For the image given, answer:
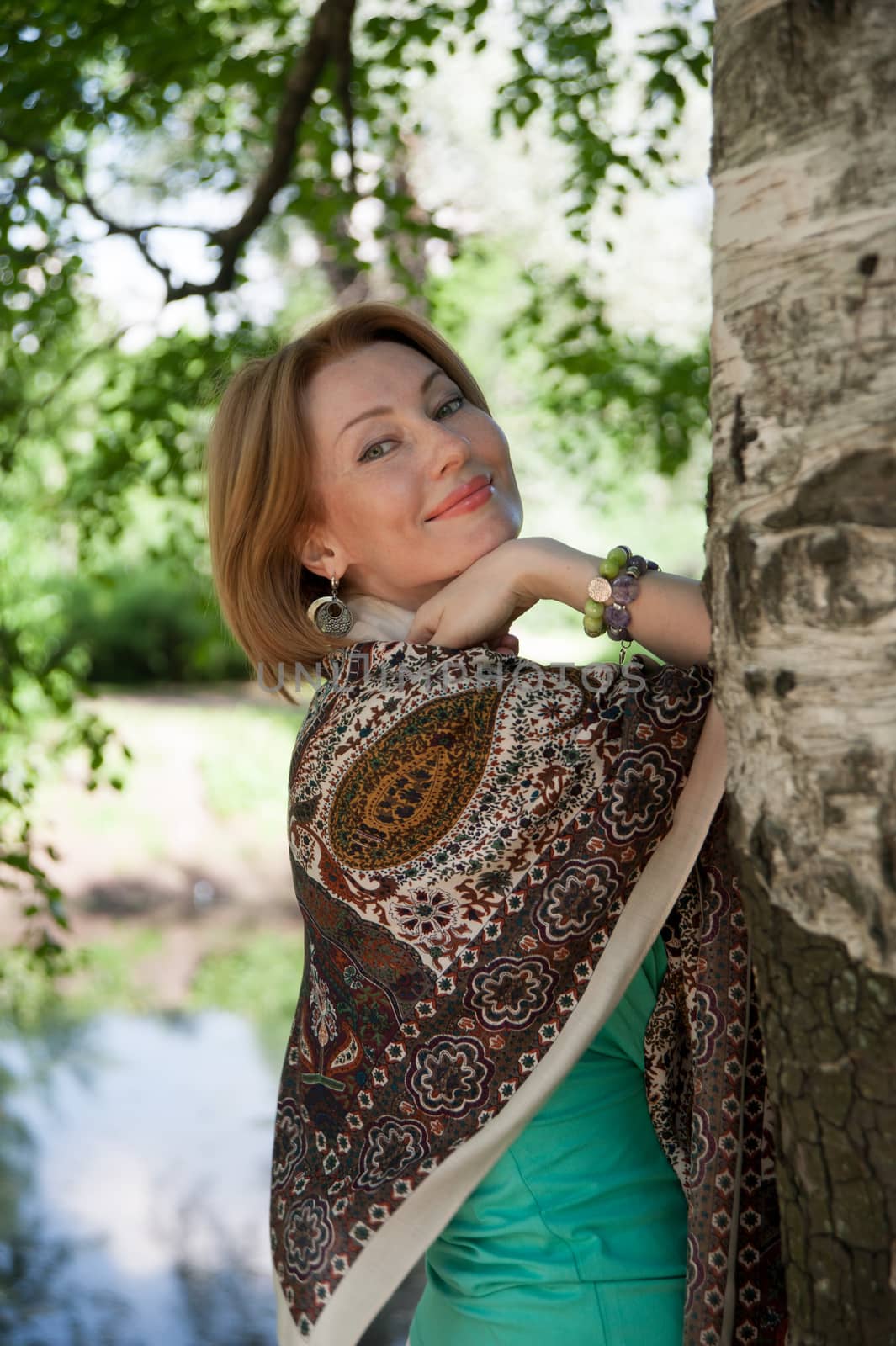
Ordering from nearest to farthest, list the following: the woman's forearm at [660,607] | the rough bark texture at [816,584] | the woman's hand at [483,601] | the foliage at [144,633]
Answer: the rough bark texture at [816,584], the woman's forearm at [660,607], the woman's hand at [483,601], the foliage at [144,633]

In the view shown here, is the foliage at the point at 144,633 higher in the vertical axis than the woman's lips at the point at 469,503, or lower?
lower

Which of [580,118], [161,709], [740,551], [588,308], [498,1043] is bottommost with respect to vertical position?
[161,709]

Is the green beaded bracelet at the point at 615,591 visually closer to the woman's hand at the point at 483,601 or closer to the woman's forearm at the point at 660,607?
the woman's forearm at the point at 660,607

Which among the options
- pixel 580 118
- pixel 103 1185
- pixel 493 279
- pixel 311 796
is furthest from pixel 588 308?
pixel 493 279

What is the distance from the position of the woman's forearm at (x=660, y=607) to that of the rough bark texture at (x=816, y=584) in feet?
0.89

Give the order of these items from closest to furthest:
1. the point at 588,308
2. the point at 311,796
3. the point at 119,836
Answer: the point at 311,796 → the point at 588,308 → the point at 119,836

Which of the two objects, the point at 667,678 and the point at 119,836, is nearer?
the point at 667,678

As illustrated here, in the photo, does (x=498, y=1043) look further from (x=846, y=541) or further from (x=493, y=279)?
(x=493, y=279)

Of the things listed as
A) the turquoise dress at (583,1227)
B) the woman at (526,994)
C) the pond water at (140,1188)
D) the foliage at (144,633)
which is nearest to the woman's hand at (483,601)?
the woman at (526,994)

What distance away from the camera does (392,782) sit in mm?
1476

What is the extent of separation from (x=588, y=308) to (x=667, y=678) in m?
4.65

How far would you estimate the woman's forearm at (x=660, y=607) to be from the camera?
1407 mm

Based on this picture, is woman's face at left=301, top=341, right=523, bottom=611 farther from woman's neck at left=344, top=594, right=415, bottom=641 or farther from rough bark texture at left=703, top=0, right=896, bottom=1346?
rough bark texture at left=703, top=0, right=896, bottom=1346

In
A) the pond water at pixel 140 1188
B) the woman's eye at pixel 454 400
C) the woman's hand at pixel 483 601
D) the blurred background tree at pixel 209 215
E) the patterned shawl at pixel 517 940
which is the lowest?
the pond water at pixel 140 1188
